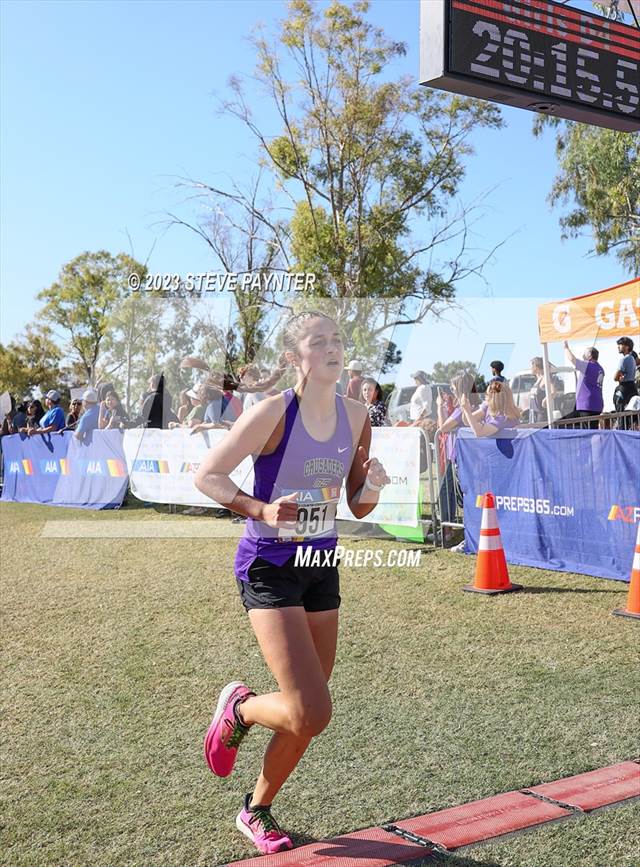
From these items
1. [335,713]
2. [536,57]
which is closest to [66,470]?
[536,57]

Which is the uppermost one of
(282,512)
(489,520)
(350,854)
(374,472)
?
(374,472)

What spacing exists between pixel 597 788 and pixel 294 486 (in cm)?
186

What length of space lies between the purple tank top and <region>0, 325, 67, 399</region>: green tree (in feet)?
197

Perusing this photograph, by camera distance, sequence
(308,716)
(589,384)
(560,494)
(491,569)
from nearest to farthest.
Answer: (308,716)
(491,569)
(560,494)
(589,384)

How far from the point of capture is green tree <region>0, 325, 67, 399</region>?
198 ft

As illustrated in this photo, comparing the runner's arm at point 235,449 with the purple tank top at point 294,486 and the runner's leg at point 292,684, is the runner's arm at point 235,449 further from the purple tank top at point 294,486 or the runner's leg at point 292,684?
the runner's leg at point 292,684

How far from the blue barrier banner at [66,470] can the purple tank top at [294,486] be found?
39.5 ft

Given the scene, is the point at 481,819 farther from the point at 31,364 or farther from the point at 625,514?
the point at 31,364

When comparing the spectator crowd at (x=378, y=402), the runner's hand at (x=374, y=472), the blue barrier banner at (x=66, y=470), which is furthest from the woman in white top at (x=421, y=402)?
the runner's hand at (x=374, y=472)

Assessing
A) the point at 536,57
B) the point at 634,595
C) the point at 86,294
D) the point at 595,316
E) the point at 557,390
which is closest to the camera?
the point at 536,57

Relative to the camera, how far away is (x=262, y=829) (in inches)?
136

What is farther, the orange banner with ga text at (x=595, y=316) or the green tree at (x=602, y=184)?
the green tree at (x=602, y=184)

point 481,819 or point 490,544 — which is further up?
point 490,544

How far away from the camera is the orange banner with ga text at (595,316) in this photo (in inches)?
441
